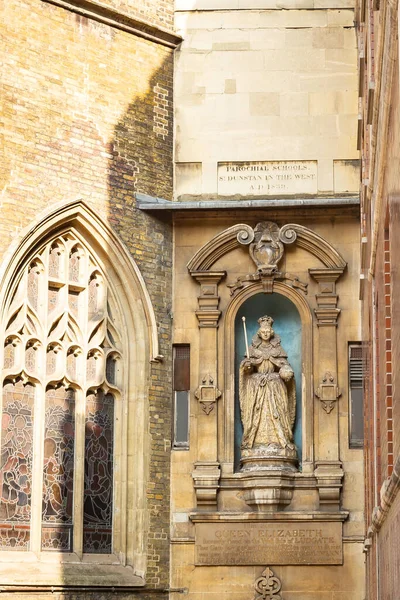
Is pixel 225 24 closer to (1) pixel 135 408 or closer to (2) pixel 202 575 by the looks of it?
(1) pixel 135 408

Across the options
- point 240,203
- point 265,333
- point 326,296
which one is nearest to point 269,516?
point 265,333

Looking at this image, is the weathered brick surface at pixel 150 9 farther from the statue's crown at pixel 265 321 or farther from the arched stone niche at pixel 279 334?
the statue's crown at pixel 265 321

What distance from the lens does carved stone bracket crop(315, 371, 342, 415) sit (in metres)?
15.1

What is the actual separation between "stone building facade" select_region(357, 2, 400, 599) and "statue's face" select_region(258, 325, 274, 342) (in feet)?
4.36

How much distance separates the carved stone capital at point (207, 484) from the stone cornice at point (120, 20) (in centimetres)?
524

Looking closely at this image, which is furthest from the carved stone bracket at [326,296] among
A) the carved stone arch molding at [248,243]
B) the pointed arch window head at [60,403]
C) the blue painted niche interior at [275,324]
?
the pointed arch window head at [60,403]

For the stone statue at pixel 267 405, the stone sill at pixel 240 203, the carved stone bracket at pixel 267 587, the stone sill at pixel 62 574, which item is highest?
the stone sill at pixel 240 203

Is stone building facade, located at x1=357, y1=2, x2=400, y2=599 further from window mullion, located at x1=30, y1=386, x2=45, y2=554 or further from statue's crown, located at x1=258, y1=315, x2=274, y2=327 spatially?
window mullion, located at x1=30, y1=386, x2=45, y2=554

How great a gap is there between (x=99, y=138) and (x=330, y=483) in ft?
15.8

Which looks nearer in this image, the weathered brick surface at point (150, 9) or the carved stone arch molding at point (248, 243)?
the carved stone arch molding at point (248, 243)

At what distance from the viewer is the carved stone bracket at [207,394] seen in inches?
598

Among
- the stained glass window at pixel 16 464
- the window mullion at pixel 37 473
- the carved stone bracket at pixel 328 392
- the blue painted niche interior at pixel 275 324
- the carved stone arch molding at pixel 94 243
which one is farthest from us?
the blue painted niche interior at pixel 275 324

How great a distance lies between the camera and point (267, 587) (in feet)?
47.9

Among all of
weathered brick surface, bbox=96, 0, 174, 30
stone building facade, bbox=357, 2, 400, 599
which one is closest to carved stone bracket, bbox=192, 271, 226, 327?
stone building facade, bbox=357, 2, 400, 599
